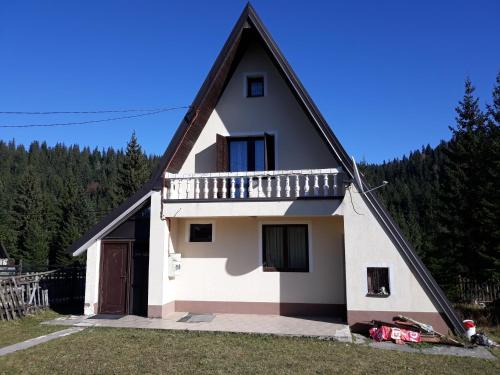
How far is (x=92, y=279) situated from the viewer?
1147 centimetres

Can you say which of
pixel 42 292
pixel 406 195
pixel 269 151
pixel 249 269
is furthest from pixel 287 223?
pixel 406 195

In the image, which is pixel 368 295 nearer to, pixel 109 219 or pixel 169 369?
pixel 169 369

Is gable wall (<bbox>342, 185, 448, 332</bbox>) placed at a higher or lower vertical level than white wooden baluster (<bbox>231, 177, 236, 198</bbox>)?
lower

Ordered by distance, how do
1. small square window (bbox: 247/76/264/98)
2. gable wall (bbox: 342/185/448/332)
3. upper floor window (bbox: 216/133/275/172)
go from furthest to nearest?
1. small square window (bbox: 247/76/264/98)
2. upper floor window (bbox: 216/133/275/172)
3. gable wall (bbox: 342/185/448/332)

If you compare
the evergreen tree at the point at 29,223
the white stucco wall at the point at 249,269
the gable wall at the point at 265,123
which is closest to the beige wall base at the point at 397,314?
the white stucco wall at the point at 249,269

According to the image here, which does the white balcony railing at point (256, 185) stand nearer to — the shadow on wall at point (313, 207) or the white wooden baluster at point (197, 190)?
the white wooden baluster at point (197, 190)

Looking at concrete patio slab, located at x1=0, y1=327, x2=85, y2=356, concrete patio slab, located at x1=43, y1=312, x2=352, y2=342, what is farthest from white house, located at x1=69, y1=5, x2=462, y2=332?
concrete patio slab, located at x1=0, y1=327, x2=85, y2=356

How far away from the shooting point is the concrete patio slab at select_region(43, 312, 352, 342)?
923 centimetres

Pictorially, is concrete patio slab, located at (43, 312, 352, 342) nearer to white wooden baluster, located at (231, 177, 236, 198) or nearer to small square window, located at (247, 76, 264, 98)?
white wooden baluster, located at (231, 177, 236, 198)

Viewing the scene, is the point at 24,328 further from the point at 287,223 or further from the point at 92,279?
the point at 287,223

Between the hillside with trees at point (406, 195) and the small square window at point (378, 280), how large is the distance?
866cm

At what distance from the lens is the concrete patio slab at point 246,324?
923cm

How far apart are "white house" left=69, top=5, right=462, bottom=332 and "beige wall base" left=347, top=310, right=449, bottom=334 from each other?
0.12 ft

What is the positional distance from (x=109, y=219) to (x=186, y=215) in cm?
239
